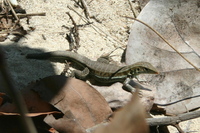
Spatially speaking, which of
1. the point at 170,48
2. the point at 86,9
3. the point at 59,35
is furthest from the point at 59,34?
the point at 170,48

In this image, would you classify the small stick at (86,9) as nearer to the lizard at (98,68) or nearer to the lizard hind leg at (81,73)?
the lizard at (98,68)

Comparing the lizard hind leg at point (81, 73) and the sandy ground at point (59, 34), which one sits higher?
the sandy ground at point (59, 34)

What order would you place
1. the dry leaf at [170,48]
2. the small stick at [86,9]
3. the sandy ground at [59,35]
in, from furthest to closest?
1. the small stick at [86,9]
2. the sandy ground at [59,35]
3. the dry leaf at [170,48]

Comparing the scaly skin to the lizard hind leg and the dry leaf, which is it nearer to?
the lizard hind leg

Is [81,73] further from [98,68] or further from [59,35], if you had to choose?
[59,35]

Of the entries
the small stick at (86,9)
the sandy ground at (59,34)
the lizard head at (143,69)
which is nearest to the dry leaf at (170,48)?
the lizard head at (143,69)

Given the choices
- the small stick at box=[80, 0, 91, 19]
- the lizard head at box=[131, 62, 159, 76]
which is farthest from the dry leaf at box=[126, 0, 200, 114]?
the small stick at box=[80, 0, 91, 19]

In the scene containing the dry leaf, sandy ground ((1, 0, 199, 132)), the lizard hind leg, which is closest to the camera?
the dry leaf

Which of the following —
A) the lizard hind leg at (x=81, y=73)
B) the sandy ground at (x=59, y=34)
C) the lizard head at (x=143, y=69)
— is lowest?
Answer: the lizard hind leg at (x=81, y=73)

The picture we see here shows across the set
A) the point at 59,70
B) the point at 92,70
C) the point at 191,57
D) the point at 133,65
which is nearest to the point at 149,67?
the point at 133,65
